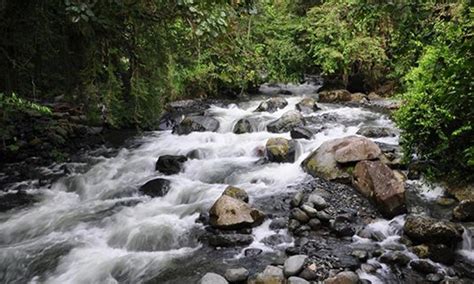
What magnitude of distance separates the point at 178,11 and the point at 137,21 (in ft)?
2.14

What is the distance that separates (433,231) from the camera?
4.96 metres

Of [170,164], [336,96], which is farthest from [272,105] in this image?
[170,164]

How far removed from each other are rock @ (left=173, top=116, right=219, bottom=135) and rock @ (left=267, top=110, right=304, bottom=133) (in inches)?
64.2

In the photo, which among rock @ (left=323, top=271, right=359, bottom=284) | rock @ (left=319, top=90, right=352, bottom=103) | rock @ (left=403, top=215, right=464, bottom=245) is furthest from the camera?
rock @ (left=319, top=90, right=352, bottom=103)

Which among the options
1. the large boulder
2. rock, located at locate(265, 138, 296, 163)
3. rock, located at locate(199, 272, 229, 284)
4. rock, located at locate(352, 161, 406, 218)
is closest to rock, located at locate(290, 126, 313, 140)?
rock, located at locate(265, 138, 296, 163)

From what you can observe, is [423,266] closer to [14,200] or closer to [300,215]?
[300,215]

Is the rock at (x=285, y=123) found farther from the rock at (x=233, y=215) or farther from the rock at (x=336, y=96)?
the rock at (x=233, y=215)

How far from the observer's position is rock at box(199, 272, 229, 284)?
14.7ft

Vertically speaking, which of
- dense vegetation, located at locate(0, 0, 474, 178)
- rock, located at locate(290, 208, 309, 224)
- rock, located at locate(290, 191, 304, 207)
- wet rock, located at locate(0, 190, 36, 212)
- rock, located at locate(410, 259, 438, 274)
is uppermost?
dense vegetation, located at locate(0, 0, 474, 178)

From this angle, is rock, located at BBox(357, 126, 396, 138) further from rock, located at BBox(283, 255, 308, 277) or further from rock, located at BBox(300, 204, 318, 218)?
rock, located at BBox(283, 255, 308, 277)

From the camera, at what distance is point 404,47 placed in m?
2.59

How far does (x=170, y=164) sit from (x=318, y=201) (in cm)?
349

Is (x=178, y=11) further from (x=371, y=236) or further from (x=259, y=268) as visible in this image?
(x=371, y=236)

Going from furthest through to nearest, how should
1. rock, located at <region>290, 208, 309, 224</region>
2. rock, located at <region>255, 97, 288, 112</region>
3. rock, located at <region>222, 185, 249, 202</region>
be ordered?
rock, located at <region>255, 97, 288, 112</region> < rock, located at <region>222, 185, 249, 202</region> < rock, located at <region>290, 208, 309, 224</region>
